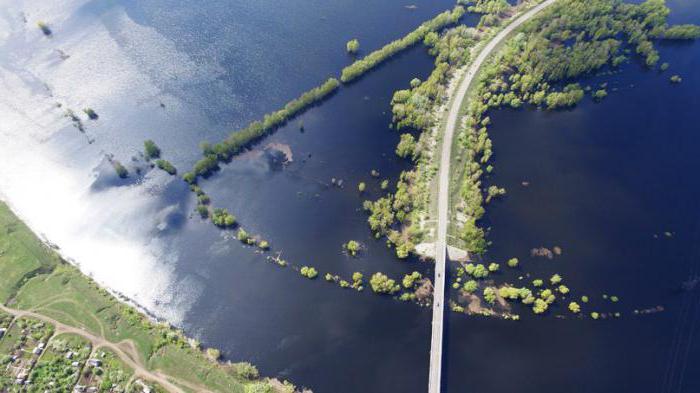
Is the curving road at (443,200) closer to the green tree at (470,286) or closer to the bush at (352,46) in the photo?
the green tree at (470,286)

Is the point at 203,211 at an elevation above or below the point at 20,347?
above

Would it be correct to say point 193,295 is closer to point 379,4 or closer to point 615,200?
point 615,200

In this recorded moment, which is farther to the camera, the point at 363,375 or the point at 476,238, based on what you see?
the point at 476,238

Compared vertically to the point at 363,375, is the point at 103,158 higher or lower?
higher

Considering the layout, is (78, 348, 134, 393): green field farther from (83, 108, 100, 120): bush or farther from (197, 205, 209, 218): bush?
(83, 108, 100, 120): bush

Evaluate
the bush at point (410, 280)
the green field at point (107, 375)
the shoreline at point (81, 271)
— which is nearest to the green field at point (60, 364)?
the green field at point (107, 375)

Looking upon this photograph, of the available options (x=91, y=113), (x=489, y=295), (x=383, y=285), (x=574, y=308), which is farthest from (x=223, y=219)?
(x=574, y=308)

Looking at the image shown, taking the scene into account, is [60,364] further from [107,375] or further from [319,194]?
[319,194]

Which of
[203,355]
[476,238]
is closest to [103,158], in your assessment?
[203,355]
